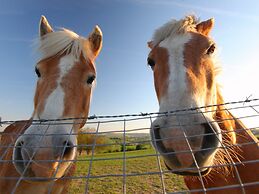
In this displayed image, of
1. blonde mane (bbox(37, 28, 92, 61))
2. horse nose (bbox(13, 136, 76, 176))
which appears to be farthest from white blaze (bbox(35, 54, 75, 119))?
blonde mane (bbox(37, 28, 92, 61))

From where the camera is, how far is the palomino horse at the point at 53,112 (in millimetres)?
2506

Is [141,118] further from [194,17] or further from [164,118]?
[194,17]

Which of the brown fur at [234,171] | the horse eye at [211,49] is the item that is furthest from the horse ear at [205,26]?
the brown fur at [234,171]

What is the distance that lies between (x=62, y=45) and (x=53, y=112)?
61.5 inches

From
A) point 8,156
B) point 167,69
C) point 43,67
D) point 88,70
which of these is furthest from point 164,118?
point 8,156

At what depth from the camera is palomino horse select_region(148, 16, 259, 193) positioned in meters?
1.98

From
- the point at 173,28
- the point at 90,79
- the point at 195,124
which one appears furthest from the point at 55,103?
the point at 173,28

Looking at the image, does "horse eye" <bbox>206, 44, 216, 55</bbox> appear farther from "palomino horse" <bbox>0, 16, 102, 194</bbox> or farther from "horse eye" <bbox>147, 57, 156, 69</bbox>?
"palomino horse" <bbox>0, 16, 102, 194</bbox>

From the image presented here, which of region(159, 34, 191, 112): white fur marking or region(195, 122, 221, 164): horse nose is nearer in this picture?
region(195, 122, 221, 164): horse nose

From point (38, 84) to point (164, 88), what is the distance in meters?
2.19

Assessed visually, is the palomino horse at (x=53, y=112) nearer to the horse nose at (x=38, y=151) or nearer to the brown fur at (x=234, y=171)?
the horse nose at (x=38, y=151)

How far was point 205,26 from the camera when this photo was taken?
12.8ft

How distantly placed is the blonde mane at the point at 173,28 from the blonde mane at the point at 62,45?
1262 mm

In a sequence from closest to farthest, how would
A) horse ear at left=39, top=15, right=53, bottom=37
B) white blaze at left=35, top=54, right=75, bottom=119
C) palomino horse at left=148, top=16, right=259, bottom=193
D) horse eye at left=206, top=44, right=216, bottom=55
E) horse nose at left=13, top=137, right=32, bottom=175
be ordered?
palomino horse at left=148, top=16, right=259, bottom=193 < horse nose at left=13, top=137, right=32, bottom=175 < white blaze at left=35, top=54, right=75, bottom=119 < horse eye at left=206, top=44, right=216, bottom=55 < horse ear at left=39, top=15, right=53, bottom=37
